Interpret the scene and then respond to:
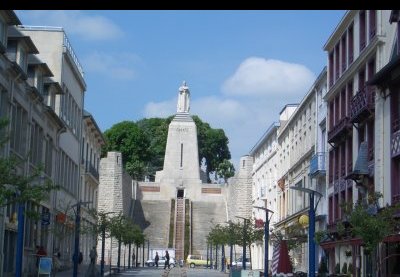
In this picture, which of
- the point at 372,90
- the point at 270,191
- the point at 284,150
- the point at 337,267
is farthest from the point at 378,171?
the point at 270,191

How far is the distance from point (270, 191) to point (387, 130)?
45.7 meters

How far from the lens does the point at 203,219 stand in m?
102

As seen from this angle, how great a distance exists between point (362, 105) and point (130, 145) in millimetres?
89138

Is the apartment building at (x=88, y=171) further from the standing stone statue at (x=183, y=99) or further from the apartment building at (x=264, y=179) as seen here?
the standing stone statue at (x=183, y=99)

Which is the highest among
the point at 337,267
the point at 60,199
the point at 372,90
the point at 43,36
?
the point at 43,36

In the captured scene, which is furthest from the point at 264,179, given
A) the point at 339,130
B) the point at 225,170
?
the point at 225,170

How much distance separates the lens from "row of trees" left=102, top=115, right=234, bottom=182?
125 meters

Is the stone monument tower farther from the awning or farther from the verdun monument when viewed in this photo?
the awning

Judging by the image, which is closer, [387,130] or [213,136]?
[387,130]

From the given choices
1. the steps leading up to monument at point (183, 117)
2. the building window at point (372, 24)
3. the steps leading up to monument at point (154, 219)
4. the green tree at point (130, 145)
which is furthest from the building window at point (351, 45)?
the green tree at point (130, 145)

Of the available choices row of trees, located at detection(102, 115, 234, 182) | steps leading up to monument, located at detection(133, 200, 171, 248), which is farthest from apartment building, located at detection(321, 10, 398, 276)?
row of trees, located at detection(102, 115, 234, 182)

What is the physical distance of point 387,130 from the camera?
33.4 m

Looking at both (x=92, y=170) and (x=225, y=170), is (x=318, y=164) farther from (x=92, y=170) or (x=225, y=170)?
(x=225, y=170)
